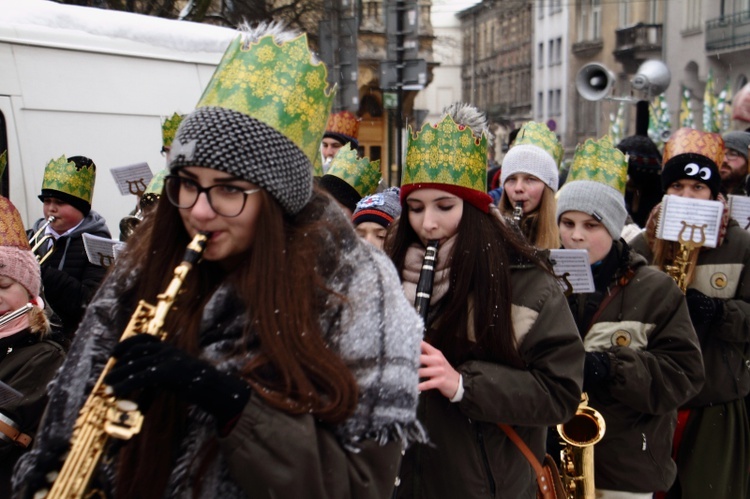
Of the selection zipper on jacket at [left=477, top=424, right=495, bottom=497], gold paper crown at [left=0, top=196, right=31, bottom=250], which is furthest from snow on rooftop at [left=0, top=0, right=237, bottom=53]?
zipper on jacket at [left=477, top=424, right=495, bottom=497]

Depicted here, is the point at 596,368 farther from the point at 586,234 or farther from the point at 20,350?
the point at 20,350

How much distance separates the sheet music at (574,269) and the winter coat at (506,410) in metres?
0.72

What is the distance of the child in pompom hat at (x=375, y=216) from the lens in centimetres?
433

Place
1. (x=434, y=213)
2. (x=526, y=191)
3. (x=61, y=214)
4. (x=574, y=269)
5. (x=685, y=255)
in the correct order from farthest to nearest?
(x=61, y=214), (x=526, y=191), (x=685, y=255), (x=574, y=269), (x=434, y=213)

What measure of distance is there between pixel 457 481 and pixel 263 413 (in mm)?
1217

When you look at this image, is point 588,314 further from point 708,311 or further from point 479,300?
point 479,300

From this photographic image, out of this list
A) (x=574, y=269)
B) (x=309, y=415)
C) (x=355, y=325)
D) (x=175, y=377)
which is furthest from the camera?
(x=574, y=269)

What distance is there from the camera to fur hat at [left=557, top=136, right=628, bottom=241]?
4.23 metres

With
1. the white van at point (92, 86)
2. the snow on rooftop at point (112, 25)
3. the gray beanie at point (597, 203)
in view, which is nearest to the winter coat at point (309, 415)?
the gray beanie at point (597, 203)

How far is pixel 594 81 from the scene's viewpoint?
41.3 ft

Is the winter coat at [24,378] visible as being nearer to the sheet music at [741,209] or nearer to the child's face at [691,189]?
the child's face at [691,189]

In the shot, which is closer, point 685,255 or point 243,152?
point 243,152

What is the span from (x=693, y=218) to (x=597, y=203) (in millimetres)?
818

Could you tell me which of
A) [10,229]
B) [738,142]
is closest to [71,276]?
[10,229]
